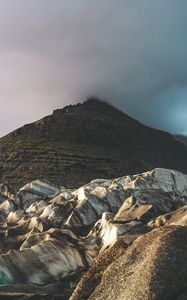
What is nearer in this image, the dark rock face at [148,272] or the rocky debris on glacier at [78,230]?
the dark rock face at [148,272]

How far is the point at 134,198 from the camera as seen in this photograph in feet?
230

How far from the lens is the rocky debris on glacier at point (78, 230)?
39125 millimetres

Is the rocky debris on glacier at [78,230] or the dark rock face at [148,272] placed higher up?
the dark rock face at [148,272]

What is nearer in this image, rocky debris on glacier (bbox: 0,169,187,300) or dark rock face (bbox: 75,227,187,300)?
dark rock face (bbox: 75,227,187,300)

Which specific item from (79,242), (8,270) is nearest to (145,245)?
(8,270)

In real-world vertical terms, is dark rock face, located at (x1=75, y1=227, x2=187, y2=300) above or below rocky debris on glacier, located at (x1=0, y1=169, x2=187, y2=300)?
above

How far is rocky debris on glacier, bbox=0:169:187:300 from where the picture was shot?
128ft

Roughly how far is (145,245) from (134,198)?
48.0 meters

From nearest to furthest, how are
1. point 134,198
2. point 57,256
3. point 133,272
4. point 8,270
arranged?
point 133,272, point 8,270, point 57,256, point 134,198

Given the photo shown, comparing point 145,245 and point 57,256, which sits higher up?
point 145,245

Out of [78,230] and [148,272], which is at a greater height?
[148,272]

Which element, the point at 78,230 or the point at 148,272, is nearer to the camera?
the point at 148,272

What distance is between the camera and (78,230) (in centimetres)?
6706

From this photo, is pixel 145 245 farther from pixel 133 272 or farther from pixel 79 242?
pixel 79 242
